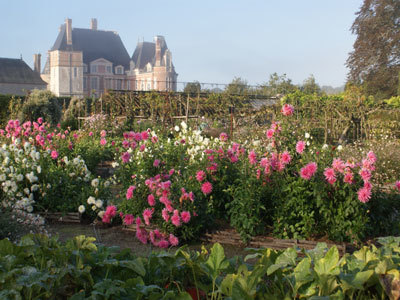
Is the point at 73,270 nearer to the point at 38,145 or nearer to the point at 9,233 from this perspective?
the point at 9,233

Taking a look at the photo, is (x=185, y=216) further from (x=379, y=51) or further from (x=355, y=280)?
(x=379, y=51)

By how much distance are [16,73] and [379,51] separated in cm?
3812

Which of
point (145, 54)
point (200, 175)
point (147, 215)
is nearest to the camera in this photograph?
point (147, 215)

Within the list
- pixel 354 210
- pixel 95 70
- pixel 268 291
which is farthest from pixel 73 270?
pixel 95 70

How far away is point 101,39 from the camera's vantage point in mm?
69500

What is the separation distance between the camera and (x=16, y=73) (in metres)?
50.8

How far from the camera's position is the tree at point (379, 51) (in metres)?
29.8

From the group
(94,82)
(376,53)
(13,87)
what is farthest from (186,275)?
(94,82)

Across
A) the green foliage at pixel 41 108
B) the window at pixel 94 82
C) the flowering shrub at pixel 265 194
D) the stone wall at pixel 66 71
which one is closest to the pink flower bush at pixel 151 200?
the flowering shrub at pixel 265 194

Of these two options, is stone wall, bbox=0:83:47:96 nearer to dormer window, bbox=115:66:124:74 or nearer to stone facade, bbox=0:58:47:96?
stone facade, bbox=0:58:47:96

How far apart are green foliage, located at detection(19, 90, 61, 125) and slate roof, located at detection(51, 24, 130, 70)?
1957 inches

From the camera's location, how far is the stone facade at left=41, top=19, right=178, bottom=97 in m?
64.3

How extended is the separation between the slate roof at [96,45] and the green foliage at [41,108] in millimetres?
49717

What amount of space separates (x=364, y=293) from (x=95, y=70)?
227ft
